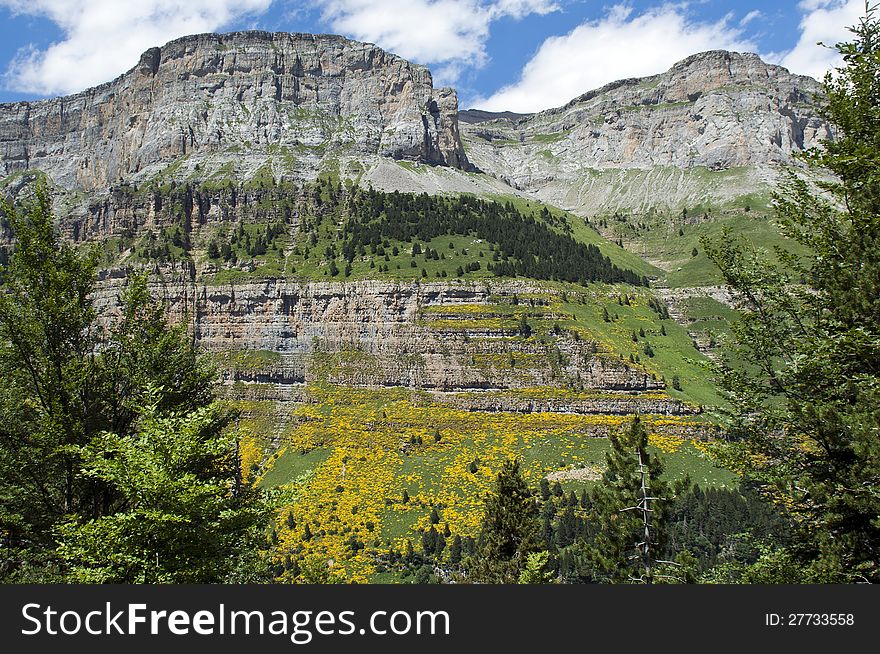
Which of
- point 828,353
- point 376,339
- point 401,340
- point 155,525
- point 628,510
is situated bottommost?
point 628,510

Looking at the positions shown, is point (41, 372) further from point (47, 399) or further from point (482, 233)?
point (482, 233)

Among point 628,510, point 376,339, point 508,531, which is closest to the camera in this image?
point 628,510

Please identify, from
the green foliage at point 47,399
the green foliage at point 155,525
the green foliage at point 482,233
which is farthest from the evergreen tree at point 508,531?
the green foliage at point 482,233

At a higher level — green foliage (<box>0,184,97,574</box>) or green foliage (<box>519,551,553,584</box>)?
green foliage (<box>0,184,97,574</box>)

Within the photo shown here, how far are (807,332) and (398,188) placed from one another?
190984 mm

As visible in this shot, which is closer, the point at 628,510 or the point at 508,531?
the point at 628,510

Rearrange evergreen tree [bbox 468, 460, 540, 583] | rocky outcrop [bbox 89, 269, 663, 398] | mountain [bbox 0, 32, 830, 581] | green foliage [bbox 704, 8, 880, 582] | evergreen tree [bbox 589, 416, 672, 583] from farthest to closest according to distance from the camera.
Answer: rocky outcrop [bbox 89, 269, 663, 398], mountain [bbox 0, 32, 830, 581], evergreen tree [bbox 468, 460, 540, 583], evergreen tree [bbox 589, 416, 672, 583], green foliage [bbox 704, 8, 880, 582]

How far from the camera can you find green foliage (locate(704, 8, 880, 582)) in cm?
1230

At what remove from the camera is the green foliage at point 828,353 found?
40.4 ft

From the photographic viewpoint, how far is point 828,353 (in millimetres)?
13023

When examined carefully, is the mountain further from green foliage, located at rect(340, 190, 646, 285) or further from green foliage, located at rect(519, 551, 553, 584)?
green foliage, located at rect(519, 551, 553, 584)

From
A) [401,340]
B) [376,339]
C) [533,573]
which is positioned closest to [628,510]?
[533,573]

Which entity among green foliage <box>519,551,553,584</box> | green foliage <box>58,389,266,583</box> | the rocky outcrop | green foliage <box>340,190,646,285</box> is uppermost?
green foliage <box>340,190,646,285</box>

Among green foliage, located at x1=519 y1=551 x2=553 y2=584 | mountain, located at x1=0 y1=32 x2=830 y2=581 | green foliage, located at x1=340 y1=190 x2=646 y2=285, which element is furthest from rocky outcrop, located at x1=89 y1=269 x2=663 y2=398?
green foliage, located at x1=519 y1=551 x2=553 y2=584
